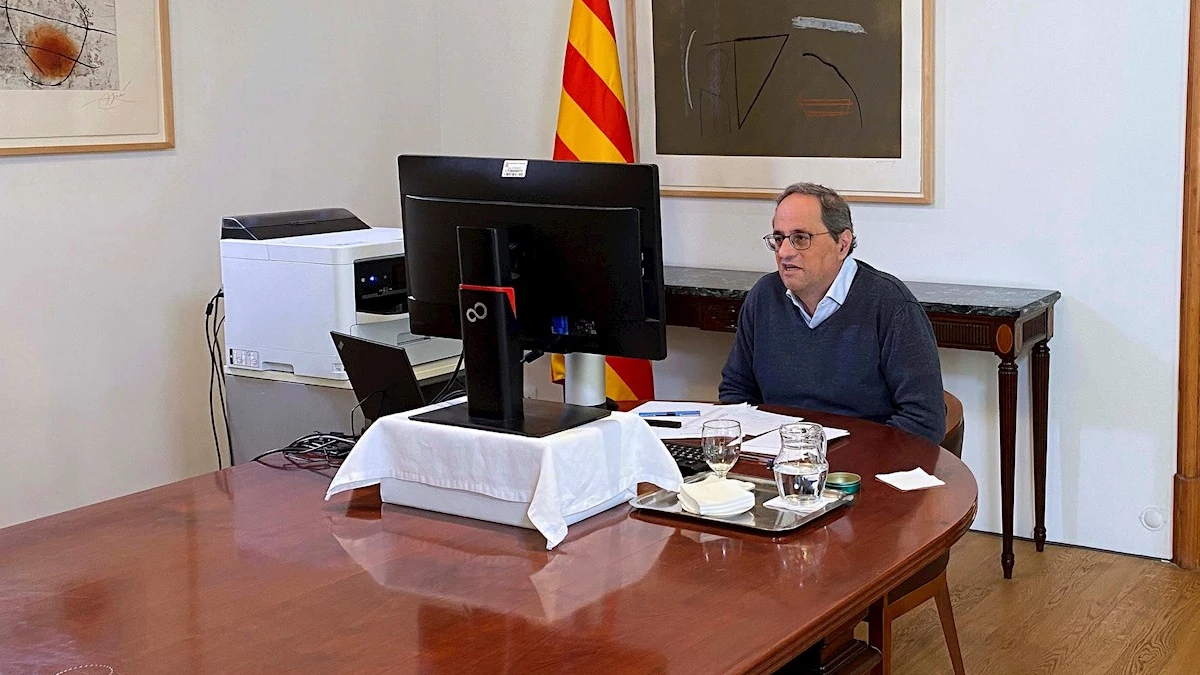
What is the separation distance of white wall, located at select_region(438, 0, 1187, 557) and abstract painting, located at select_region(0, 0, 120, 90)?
238cm

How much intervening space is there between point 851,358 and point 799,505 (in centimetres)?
100

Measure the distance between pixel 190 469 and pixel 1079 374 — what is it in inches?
112

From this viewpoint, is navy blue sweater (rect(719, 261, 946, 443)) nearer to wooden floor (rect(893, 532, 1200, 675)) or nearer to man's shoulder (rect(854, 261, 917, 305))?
man's shoulder (rect(854, 261, 917, 305))

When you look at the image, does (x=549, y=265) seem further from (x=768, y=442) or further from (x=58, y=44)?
(x=58, y=44)

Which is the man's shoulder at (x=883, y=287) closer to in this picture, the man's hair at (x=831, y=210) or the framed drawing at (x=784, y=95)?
the man's hair at (x=831, y=210)

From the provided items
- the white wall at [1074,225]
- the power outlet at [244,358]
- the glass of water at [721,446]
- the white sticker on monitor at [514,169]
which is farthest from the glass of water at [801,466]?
the white wall at [1074,225]

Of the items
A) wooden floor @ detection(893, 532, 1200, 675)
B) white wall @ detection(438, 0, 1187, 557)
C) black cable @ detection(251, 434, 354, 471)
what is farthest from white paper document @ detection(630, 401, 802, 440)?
white wall @ detection(438, 0, 1187, 557)

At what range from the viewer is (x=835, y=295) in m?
3.04

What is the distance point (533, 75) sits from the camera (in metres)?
4.94

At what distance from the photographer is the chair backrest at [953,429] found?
2832mm

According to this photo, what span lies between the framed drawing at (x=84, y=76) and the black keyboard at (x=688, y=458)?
227 cm

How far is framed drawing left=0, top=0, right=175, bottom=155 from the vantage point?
366cm

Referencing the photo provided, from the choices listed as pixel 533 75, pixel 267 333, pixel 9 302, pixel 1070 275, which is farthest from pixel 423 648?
pixel 533 75

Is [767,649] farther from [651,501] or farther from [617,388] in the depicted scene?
[617,388]
